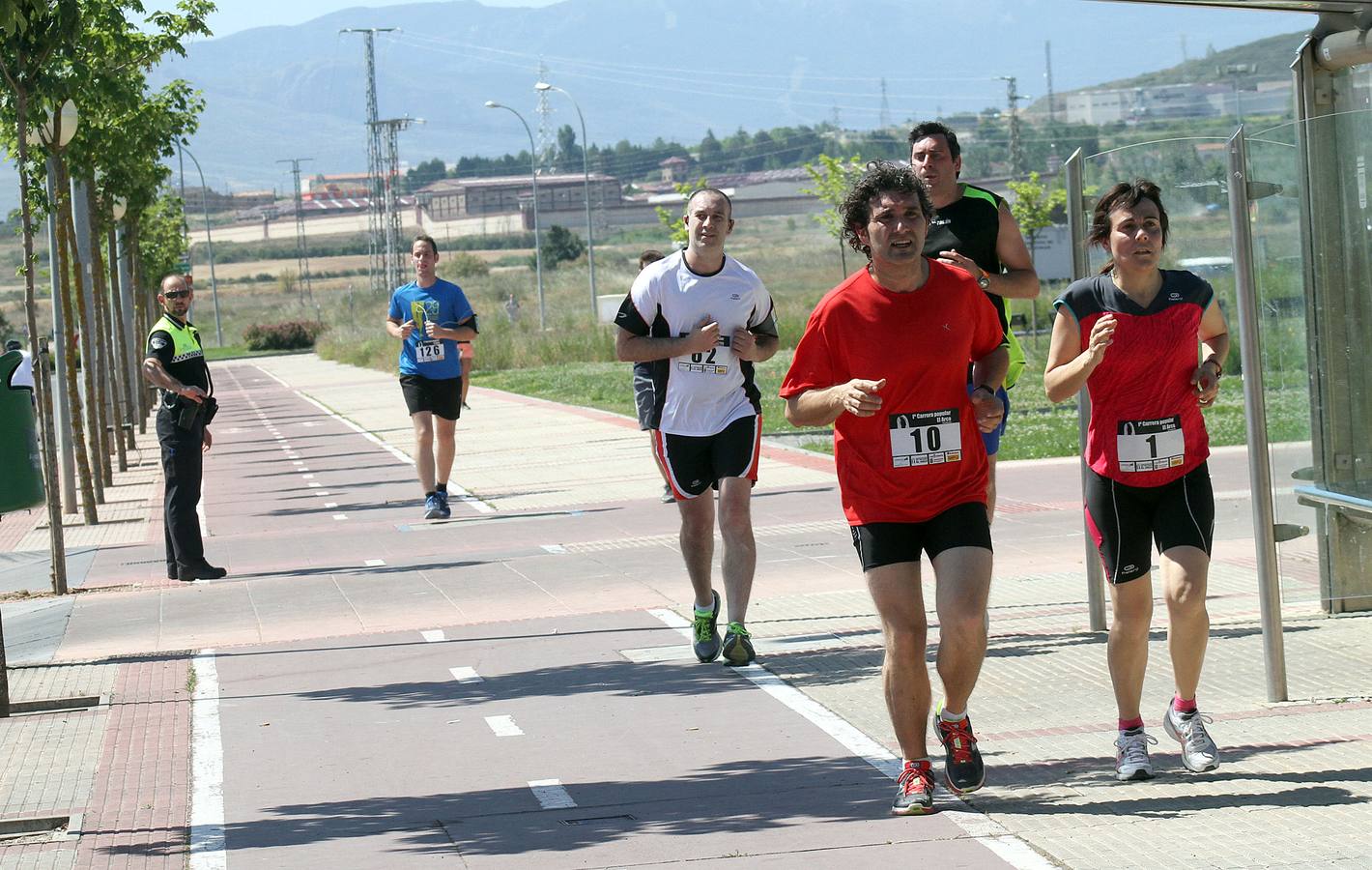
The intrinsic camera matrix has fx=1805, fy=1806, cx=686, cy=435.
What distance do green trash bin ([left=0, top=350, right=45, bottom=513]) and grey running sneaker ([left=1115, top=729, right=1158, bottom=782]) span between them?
4535 millimetres

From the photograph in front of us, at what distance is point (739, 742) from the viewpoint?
662cm

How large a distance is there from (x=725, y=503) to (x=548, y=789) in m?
2.30

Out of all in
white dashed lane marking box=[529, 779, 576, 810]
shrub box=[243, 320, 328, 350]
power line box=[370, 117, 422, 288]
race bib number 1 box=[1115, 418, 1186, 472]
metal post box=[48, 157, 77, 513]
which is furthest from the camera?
shrub box=[243, 320, 328, 350]

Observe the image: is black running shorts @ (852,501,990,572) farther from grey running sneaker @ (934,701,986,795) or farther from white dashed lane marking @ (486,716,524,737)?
white dashed lane marking @ (486,716,524,737)

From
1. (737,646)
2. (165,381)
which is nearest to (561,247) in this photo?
(165,381)

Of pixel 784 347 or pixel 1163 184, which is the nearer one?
pixel 1163 184

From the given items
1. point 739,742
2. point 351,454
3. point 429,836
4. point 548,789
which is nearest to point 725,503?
point 739,742

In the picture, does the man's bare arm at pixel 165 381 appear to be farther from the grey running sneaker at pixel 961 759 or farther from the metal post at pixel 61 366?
the grey running sneaker at pixel 961 759

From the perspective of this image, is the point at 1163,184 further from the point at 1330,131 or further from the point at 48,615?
the point at 48,615

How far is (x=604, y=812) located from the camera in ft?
18.9

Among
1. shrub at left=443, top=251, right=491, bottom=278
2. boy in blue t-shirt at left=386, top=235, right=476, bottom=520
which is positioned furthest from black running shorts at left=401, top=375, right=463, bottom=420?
shrub at left=443, top=251, right=491, bottom=278

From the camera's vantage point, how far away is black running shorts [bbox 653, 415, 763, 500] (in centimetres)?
810

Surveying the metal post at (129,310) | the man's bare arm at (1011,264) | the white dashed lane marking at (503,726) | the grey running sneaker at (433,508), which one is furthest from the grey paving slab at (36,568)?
the metal post at (129,310)

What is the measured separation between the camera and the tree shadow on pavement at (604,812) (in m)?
5.51
